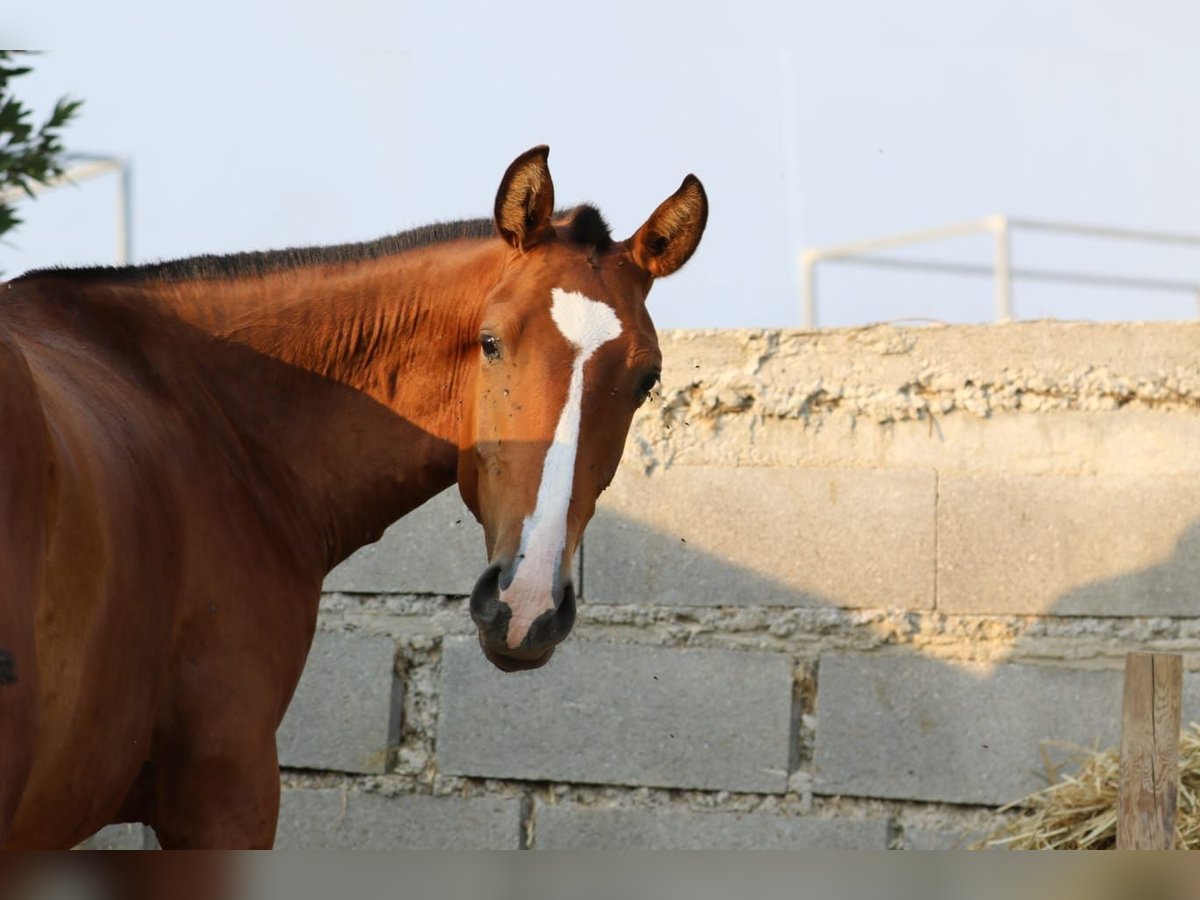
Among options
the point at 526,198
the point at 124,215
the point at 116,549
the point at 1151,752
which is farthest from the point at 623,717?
the point at 124,215

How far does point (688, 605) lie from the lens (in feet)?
13.8

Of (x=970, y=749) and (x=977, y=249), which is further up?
(x=977, y=249)

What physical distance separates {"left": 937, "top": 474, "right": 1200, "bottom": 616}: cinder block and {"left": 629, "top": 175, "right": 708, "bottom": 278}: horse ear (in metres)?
1.66

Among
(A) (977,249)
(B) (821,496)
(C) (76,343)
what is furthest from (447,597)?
(A) (977,249)

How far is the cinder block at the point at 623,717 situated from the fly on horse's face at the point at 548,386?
1.64m

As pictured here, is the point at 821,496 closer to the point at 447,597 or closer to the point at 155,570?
the point at 447,597

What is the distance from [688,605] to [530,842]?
0.88m

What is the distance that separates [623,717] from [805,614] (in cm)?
64

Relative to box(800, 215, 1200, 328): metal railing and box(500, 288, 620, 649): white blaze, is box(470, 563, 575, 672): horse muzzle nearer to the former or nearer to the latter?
box(500, 288, 620, 649): white blaze

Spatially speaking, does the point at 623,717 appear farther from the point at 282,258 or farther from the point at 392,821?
the point at 282,258

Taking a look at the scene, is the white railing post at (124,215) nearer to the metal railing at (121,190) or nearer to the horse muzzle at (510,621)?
the metal railing at (121,190)

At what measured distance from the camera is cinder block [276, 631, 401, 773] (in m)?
4.29

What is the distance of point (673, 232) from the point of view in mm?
2824

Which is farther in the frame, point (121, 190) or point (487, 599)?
point (121, 190)
